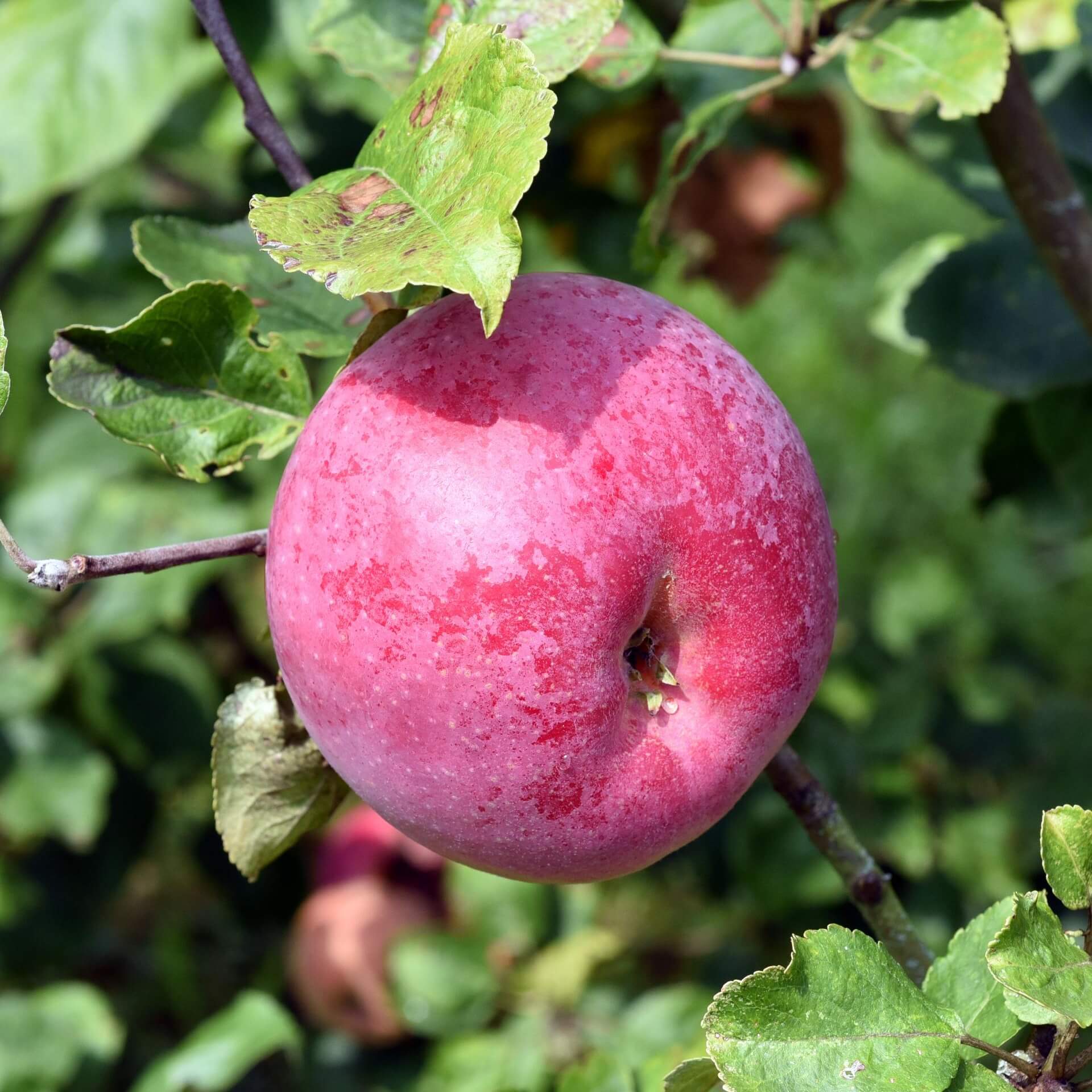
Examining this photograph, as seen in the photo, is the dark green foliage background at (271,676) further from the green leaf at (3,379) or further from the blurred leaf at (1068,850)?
the green leaf at (3,379)

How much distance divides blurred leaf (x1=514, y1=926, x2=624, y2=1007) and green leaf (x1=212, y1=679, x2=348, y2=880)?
828mm

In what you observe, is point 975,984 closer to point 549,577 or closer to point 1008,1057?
point 1008,1057

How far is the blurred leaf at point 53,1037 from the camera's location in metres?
1.29

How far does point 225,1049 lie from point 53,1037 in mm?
250

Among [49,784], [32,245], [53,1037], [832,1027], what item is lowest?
[53,1037]

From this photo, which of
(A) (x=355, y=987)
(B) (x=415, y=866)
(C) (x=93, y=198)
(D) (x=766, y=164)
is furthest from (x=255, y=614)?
(D) (x=766, y=164)

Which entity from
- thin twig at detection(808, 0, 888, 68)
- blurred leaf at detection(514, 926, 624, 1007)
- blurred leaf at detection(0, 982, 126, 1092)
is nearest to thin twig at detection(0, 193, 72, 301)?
blurred leaf at detection(0, 982, 126, 1092)

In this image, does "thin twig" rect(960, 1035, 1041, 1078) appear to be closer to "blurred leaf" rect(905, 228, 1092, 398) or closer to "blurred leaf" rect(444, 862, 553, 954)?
"blurred leaf" rect(905, 228, 1092, 398)

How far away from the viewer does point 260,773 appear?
73 centimetres

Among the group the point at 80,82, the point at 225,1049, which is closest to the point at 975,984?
the point at 225,1049

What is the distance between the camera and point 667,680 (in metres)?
0.63

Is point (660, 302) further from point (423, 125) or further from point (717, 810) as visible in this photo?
point (717, 810)

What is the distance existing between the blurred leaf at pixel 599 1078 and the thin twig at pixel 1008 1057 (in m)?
0.34

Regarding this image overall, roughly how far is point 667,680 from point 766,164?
143cm
